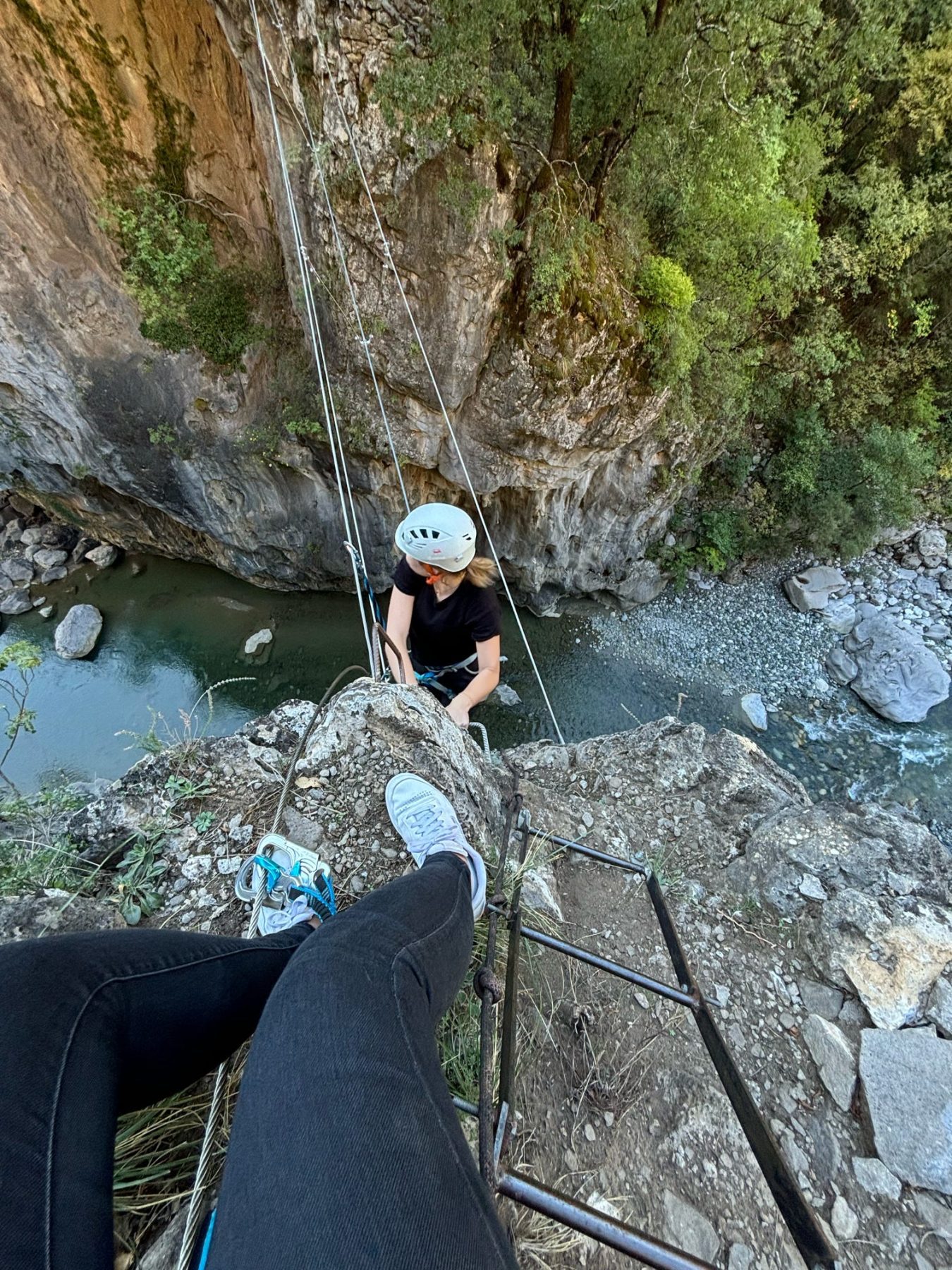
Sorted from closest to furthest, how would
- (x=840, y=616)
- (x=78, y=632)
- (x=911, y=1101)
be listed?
(x=911, y=1101), (x=78, y=632), (x=840, y=616)

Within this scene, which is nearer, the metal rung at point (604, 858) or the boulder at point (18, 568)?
the metal rung at point (604, 858)

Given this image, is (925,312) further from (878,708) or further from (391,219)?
(391,219)

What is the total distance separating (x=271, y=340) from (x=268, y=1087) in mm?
6249

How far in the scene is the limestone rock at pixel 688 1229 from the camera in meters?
1.41

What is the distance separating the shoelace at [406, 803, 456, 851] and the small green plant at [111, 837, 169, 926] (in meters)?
0.91

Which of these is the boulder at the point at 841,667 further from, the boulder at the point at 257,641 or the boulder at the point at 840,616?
the boulder at the point at 257,641

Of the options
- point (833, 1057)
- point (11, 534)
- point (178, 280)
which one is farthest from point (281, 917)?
point (11, 534)

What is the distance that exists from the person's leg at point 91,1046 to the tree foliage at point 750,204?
15.3 feet

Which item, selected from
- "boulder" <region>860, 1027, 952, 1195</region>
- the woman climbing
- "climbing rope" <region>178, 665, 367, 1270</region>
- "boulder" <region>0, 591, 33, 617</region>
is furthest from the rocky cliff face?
"boulder" <region>860, 1027, 952, 1195</region>

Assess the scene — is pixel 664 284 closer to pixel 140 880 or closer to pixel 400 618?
pixel 400 618

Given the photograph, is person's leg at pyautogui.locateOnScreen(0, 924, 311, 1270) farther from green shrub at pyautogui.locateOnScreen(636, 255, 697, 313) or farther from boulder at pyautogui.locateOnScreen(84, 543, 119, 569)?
boulder at pyautogui.locateOnScreen(84, 543, 119, 569)

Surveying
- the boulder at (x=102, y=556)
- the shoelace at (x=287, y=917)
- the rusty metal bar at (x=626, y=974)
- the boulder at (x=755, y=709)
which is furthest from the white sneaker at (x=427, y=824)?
the boulder at (x=102, y=556)

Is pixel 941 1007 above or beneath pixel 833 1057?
above

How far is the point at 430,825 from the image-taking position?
1838mm
